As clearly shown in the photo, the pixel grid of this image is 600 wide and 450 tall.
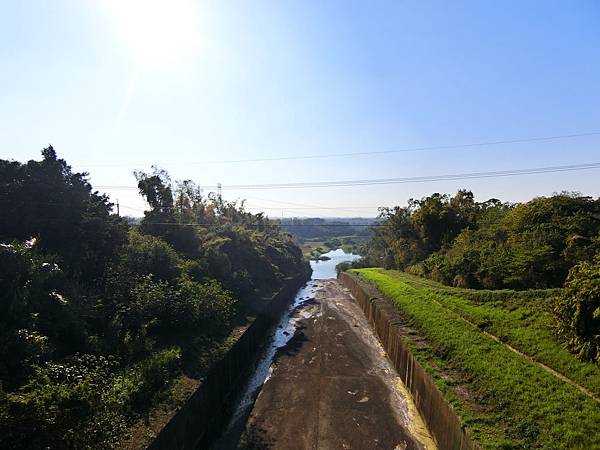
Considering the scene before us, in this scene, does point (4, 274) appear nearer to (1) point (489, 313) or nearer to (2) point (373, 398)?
(2) point (373, 398)

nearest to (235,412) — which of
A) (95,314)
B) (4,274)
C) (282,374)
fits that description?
(282,374)

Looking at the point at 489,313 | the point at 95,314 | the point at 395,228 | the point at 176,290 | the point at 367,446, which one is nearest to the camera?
the point at 367,446

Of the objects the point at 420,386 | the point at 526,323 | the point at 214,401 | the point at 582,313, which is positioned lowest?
the point at 214,401

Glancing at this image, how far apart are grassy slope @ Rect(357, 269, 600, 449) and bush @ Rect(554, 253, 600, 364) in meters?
0.42

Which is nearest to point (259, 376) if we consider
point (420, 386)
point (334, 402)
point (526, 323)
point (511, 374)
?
point (334, 402)

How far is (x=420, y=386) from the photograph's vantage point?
13.9 m

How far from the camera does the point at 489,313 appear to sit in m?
15.1

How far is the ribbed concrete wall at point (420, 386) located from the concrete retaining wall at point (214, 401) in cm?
752

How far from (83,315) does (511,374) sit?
14129 millimetres

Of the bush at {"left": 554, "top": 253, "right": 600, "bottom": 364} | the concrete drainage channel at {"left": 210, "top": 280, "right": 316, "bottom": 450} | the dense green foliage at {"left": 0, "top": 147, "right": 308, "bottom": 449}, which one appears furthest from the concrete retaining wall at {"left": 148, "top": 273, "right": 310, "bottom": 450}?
the bush at {"left": 554, "top": 253, "right": 600, "bottom": 364}

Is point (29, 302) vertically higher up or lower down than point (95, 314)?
higher up

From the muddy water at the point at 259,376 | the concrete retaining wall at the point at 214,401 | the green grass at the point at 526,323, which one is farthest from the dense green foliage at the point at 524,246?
the concrete retaining wall at the point at 214,401

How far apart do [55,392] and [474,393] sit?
10761 millimetres

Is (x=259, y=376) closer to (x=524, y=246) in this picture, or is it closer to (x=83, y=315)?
(x=83, y=315)
